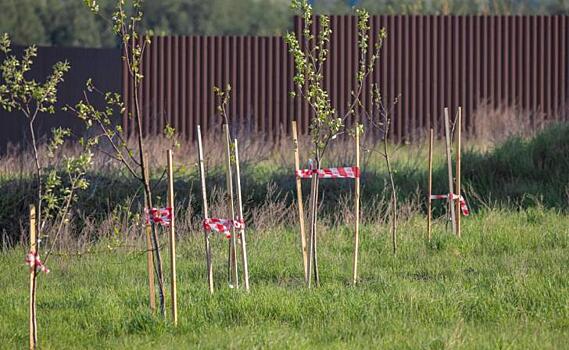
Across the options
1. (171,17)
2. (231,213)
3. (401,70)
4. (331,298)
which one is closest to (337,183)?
(231,213)

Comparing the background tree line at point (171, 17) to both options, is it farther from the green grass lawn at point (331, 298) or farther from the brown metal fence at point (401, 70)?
the green grass lawn at point (331, 298)

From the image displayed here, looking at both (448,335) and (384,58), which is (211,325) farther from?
(384,58)

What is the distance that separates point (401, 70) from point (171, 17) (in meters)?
24.7

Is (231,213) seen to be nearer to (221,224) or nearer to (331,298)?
(221,224)

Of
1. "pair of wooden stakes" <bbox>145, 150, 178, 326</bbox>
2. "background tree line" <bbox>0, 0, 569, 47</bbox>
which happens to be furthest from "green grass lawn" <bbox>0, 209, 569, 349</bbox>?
"background tree line" <bbox>0, 0, 569, 47</bbox>

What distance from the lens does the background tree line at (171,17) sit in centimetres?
4181

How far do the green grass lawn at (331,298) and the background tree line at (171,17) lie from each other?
27439 millimetres

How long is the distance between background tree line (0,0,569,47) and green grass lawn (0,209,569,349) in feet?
90.0

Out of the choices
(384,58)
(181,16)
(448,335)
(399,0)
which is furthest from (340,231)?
(181,16)

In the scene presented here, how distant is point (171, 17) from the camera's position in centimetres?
4612

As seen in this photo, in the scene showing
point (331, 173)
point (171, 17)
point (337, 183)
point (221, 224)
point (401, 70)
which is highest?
point (171, 17)

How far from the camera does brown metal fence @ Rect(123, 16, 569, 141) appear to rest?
2272 centimetres

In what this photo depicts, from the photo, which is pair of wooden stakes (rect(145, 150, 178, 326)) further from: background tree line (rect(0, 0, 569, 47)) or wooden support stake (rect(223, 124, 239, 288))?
background tree line (rect(0, 0, 569, 47))

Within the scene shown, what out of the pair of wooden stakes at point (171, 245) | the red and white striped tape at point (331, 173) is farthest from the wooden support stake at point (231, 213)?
the pair of wooden stakes at point (171, 245)
